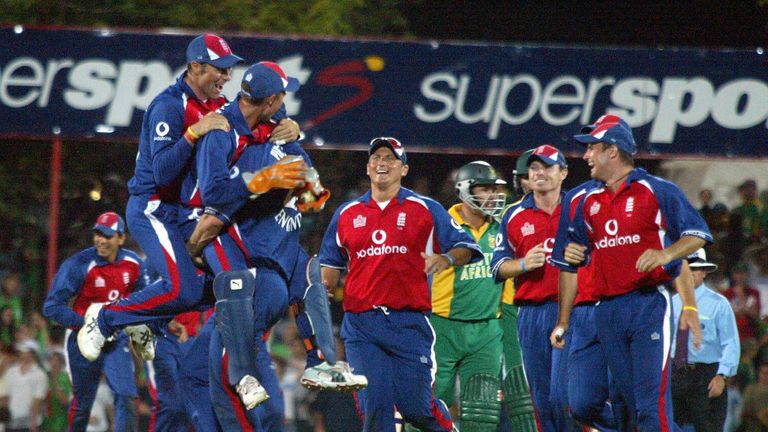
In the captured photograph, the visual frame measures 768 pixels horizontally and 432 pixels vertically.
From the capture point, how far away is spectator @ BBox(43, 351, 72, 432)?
47.3ft

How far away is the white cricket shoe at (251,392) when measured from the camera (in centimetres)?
793

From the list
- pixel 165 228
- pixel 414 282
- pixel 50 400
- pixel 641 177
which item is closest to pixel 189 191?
pixel 165 228

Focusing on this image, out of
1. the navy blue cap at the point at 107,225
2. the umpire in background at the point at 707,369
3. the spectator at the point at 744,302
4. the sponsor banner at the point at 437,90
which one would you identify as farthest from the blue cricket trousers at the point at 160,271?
the spectator at the point at 744,302

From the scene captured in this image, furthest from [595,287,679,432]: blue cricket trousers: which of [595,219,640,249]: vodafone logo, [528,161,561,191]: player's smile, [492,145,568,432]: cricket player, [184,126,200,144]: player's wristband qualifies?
[184,126,200,144]: player's wristband

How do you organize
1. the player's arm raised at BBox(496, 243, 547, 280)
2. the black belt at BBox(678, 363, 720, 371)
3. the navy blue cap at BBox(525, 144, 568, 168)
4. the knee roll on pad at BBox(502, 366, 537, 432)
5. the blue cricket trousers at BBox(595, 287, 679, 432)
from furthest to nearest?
the black belt at BBox(678, 363, 720, 371) < the knee roll on pad at BBox(502, 366, 537, 432) < the navy blue cap at BBox(525, 144, 568, 168) < the player's arm raised at BBox(496, 243, 547, 280) < the blue cricket trousers at BBox(595, 287, 679, 432)

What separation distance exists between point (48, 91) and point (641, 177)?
23.3 feet

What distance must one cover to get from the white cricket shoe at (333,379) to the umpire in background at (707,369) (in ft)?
17.2

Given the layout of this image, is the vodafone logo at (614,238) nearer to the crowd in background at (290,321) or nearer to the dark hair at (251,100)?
the dark hair at (251,100)

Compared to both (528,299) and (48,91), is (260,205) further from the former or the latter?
(48,91)

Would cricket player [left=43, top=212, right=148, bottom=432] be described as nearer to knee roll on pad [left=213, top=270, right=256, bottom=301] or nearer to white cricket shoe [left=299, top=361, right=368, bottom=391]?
knee roll on pad [left=213, top=270, right=256, bottom=301]

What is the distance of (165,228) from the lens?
8820mm

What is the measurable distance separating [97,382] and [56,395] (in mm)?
1731

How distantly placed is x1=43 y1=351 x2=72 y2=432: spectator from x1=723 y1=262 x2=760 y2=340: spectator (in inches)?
282

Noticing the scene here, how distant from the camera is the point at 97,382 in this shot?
42.5 feet
